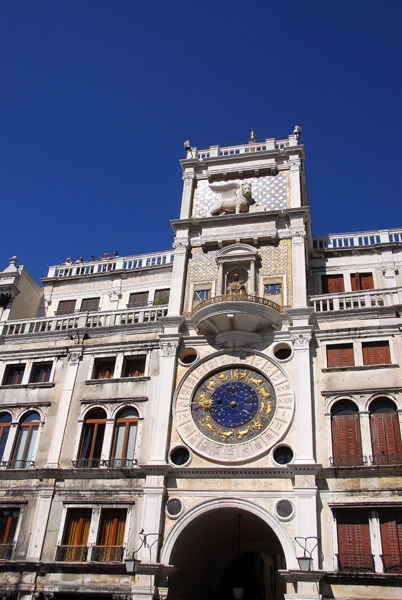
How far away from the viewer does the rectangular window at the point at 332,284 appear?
30.1 meters

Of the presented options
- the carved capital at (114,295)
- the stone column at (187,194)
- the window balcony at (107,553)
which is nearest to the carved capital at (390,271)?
the stone column at (187,194)

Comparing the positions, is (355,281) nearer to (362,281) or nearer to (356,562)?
(362,281)

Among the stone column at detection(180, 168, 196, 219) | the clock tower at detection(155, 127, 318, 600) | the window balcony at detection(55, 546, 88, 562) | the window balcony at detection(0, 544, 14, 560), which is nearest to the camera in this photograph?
the clock tower at detection(155, 127, 318, 600)

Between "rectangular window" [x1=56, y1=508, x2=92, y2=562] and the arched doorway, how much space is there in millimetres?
3717

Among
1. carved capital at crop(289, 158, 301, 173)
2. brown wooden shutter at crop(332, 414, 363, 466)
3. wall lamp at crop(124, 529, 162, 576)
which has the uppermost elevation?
carved capital at crop(289, 158, 301, 173)

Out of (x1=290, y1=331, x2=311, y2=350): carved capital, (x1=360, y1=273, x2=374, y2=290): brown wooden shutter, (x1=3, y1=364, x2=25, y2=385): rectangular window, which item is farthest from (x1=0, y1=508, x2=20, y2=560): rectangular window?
(x1=360, y1=273, x2=374, y2=290): brown wooden shutter

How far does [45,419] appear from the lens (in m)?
26.9

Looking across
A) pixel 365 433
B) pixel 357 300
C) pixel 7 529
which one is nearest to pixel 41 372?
pixel 7 529

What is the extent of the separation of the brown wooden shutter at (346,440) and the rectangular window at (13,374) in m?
15.2

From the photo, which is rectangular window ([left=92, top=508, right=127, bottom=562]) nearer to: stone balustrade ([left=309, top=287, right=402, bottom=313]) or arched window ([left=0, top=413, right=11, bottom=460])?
arched window ([left=0, top=413, right=11, bottom=460])

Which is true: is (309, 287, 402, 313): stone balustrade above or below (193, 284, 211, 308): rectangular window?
below

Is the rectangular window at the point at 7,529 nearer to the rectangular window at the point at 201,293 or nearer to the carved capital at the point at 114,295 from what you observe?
the rectangular window at the point at 201,293

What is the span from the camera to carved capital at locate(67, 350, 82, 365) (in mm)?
28109

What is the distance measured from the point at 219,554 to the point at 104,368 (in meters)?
10.2
